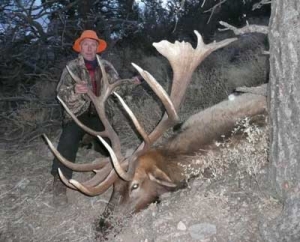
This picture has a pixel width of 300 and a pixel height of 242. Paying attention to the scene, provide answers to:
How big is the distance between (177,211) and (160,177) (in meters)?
0.36

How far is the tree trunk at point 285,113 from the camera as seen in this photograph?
10.7ft

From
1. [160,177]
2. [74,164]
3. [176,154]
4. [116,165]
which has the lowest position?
[160,177]

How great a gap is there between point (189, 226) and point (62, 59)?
6434mm

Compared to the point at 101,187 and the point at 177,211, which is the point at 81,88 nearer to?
the point at 101,187

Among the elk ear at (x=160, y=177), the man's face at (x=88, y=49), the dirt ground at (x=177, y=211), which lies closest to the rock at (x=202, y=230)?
the dirt ground at (x=177, y=211)

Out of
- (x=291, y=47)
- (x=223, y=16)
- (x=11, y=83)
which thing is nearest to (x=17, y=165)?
(x=11, y=83)

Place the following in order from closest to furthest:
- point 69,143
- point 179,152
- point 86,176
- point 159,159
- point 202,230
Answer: point 202,230 → point 159,159 → point 179,152 → point 69,143 → point 86,176

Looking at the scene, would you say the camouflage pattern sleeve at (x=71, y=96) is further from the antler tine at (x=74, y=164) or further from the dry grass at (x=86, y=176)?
the antler tine at (x=74, y=164)

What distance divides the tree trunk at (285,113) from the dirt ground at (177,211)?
0.17 meters

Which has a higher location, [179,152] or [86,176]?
[179,152]

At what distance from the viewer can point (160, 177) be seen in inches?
173

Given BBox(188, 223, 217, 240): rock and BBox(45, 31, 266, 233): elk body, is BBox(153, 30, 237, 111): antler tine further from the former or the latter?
BBox(188, 223, 217, 240): rock

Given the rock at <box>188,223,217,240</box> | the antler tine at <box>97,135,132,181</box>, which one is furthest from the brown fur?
the rock at <box>188,223,217,240</box>

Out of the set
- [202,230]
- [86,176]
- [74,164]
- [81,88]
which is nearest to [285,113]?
[202,230]
